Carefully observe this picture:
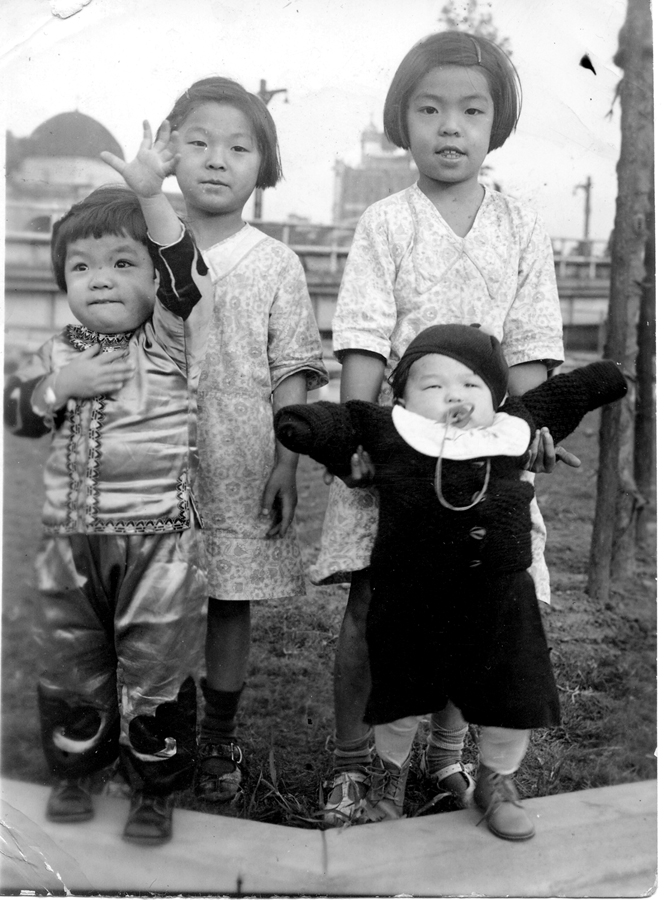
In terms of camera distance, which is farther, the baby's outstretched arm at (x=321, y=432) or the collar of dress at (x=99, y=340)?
the collar of dress at (x=99, y=340)

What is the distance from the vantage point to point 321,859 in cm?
237

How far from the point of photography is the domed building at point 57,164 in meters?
2.49

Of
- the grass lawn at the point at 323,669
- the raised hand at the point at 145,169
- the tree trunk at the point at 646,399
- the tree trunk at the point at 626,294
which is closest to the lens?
the raised hand at the point at 145,169

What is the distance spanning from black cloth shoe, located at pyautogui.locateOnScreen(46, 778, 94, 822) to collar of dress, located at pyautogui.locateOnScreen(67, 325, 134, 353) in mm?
1049

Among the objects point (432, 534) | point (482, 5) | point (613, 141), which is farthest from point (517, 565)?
point (482, 5)

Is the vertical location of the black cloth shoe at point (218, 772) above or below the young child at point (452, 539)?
below

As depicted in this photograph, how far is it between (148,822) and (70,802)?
21 centimetres

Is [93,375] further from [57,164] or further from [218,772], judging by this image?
[218,772]

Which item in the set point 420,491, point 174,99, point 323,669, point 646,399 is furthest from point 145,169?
point 646,399

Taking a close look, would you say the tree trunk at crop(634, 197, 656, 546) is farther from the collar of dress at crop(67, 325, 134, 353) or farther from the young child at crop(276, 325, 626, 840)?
the collar of dress at crop(67, 325, 134, 353)

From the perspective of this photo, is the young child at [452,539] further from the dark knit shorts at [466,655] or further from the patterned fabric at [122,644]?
the patterned fabric at [122,644]

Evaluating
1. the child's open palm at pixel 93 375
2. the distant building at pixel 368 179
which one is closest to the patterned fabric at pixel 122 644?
the child's open palm at pixel 93 375

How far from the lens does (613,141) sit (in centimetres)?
266

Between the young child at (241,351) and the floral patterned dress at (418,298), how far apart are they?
0.14 m
